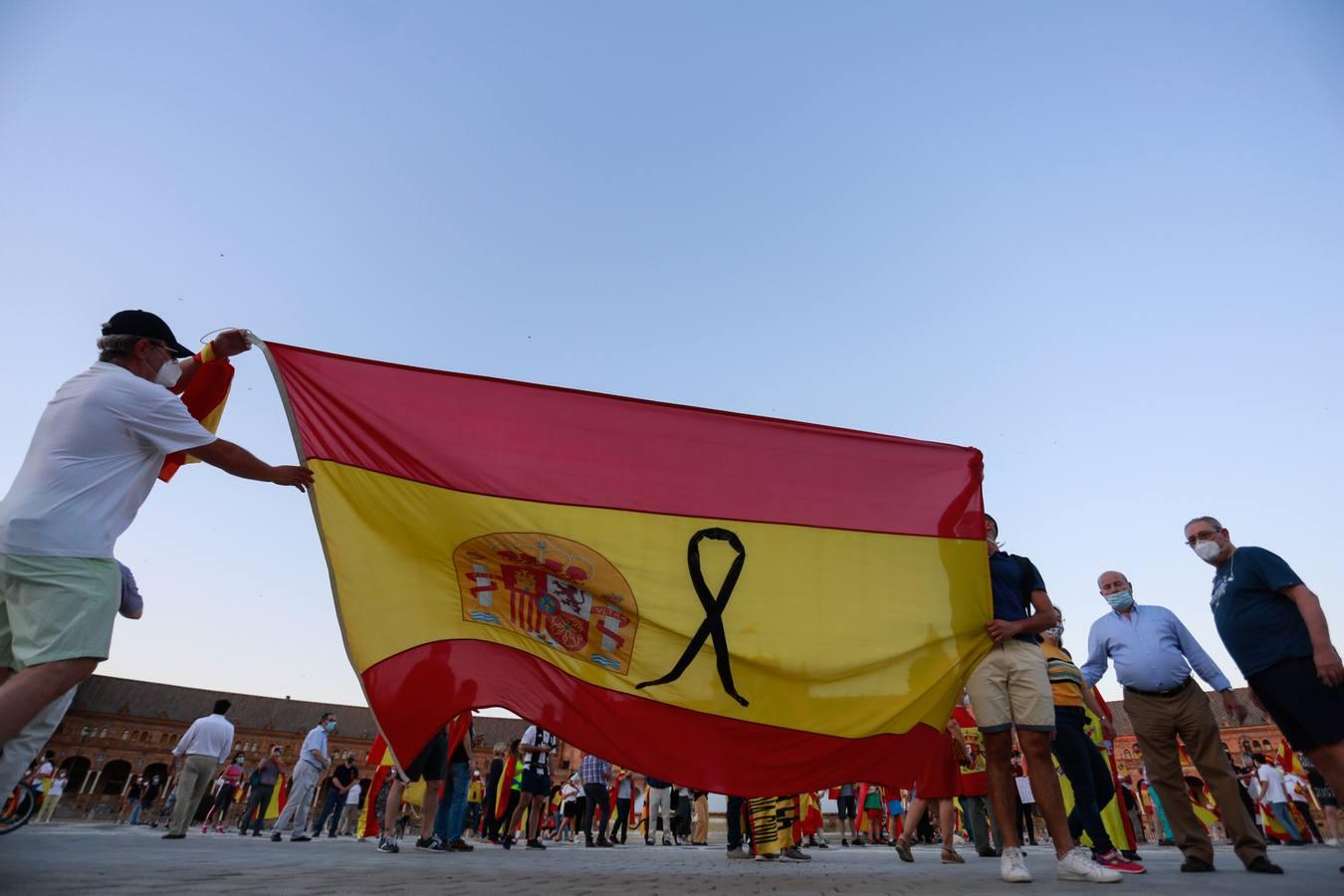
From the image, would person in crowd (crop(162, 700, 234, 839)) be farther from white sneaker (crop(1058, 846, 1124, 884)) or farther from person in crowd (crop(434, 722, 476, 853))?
white sneaker (crop(1058, 846, 1124, 884))

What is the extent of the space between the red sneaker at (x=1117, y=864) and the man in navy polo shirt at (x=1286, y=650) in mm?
1303

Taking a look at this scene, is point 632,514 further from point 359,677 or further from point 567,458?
point 359,677

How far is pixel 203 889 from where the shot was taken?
9.80 ft

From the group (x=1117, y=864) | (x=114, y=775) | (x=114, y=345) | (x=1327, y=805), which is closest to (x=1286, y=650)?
(x=1117, y=864)

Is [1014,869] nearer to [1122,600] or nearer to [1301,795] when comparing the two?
[1122,600]

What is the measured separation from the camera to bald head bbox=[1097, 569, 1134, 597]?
21.8 ft

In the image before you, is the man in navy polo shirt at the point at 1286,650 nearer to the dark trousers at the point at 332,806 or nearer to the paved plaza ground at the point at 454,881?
the paved plaza ground at the point at 454,881

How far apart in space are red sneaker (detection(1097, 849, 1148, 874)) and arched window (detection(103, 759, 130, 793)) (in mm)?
106266

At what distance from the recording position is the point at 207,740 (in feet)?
34.4

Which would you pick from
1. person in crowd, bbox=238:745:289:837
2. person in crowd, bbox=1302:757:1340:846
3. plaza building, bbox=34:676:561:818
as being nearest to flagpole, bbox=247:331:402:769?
person in crowd, bbox=238:745:289:837

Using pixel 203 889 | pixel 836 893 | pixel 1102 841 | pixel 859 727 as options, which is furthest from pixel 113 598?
pixel 1102 841

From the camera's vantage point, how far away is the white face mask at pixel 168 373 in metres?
3.93

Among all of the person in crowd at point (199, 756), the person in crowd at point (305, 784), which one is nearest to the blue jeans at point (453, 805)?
the person in crowd at point (199, 756)

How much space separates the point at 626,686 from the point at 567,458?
155 cm
